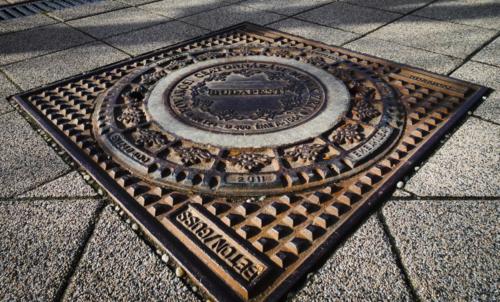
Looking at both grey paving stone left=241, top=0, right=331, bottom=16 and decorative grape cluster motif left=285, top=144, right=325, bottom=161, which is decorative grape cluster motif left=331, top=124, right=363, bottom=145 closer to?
decorative grape cluster motif left=285, top=144, right=325, bottom=161

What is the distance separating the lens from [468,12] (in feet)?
14.9

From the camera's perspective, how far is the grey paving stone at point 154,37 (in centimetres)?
391

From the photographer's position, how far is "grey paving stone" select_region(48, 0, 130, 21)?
4.94 meters

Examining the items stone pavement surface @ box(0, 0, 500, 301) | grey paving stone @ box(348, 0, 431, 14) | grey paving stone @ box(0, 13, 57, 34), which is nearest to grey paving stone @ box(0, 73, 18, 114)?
stone pavement surface @ box(0, 0, 500, 301)

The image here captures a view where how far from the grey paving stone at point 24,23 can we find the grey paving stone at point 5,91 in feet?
4.84

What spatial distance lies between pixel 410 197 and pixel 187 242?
44.8 inches

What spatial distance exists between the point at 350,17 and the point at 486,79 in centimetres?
196

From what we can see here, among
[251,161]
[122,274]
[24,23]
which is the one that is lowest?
[24,23]

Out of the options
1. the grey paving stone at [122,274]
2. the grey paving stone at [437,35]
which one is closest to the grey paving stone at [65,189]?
the grey paving stone at [122,274]

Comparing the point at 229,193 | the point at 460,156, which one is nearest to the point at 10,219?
the point at 229,193

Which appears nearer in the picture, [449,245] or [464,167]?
[449,245]

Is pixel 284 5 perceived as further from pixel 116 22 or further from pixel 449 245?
pixel 449 245

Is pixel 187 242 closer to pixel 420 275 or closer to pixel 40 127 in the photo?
pixel 420 275

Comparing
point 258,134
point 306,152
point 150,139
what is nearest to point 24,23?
point 150,139
